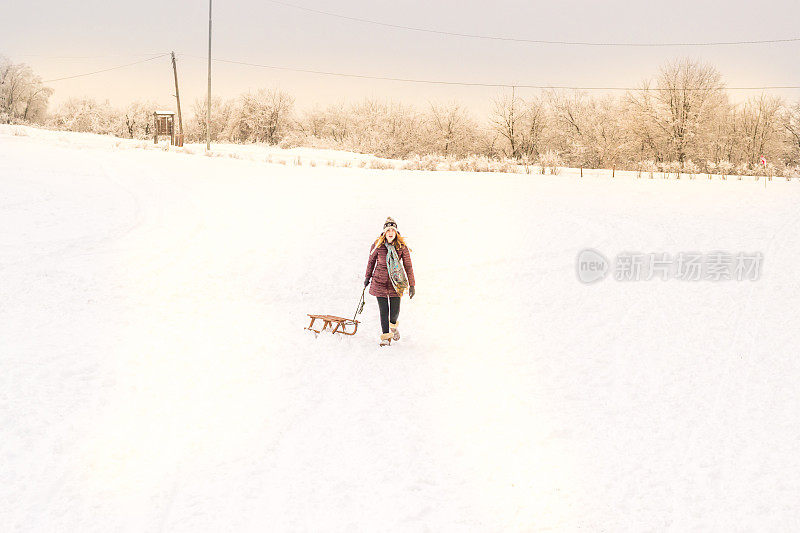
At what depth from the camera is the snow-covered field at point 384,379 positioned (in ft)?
18.8

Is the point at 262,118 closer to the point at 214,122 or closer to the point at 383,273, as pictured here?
the point at 214,122

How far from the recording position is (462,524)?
5.39 metres

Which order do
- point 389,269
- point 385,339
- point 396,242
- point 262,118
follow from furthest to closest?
point 262,118 < point 385,339 < point 396,242 < point 389,269

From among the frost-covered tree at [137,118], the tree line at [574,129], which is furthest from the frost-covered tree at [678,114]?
the frost-covered tree at [137,118]

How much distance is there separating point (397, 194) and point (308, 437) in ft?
53.9

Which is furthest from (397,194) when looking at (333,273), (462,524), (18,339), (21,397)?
(462,524)

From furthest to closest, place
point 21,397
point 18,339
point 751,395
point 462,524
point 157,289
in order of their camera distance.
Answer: point 157,289 → point 18,339 → point 751,395 → point 21,397 → point 462,524

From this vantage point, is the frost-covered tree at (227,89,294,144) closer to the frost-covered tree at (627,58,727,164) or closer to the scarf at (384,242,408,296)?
the frost-covered tree at (627,58,727,164)

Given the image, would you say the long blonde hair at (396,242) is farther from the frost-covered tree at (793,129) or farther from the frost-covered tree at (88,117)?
the frost-covered tree at (88,117)

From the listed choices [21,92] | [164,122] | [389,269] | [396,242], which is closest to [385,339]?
[389,269]

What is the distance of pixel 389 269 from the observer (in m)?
9.95

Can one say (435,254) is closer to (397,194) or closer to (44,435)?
(397,194)

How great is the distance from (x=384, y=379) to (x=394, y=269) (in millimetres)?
1881

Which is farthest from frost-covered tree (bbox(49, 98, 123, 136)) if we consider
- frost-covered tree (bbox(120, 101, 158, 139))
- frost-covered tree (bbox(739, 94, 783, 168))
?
frost-covered tree (bbox(739, 94, 783, 168))
